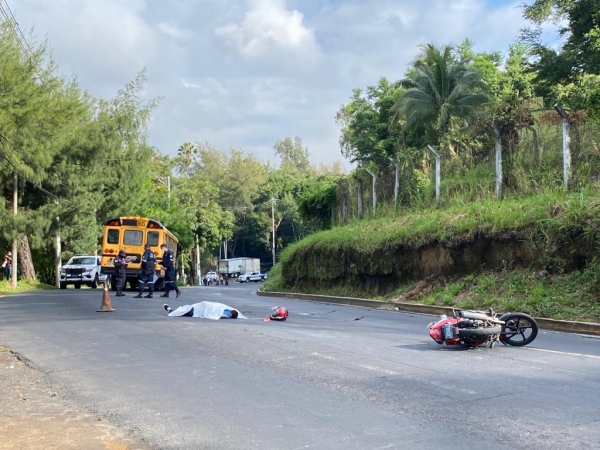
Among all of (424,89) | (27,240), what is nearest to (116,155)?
(27,240)

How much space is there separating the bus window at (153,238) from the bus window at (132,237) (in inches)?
16.2

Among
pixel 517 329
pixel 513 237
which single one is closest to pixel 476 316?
pixel 517 329

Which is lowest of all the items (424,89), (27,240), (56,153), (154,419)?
(154,419)

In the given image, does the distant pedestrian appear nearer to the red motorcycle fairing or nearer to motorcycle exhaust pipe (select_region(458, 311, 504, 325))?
the red motorcycle fairing

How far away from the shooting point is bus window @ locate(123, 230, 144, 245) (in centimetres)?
2947

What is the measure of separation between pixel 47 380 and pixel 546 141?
17546mm

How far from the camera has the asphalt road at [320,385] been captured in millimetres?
5840

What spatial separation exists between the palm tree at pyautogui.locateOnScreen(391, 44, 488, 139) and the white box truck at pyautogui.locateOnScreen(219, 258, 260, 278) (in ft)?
179

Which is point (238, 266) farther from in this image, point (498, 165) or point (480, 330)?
point (480, 330)

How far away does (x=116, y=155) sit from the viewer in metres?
46.2

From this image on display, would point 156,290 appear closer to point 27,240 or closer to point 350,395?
point 27,240

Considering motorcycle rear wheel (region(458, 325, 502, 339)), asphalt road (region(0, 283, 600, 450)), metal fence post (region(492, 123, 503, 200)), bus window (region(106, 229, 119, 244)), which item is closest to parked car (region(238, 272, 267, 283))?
bus window (region(106, 229, 119, 244))

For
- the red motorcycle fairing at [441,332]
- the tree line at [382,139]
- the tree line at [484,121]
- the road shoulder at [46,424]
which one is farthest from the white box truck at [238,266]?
the road shoulder at [46,424]

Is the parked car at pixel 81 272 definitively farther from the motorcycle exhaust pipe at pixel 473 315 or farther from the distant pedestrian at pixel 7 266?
the motorcycle exhaust pipe at pixel 473 315
